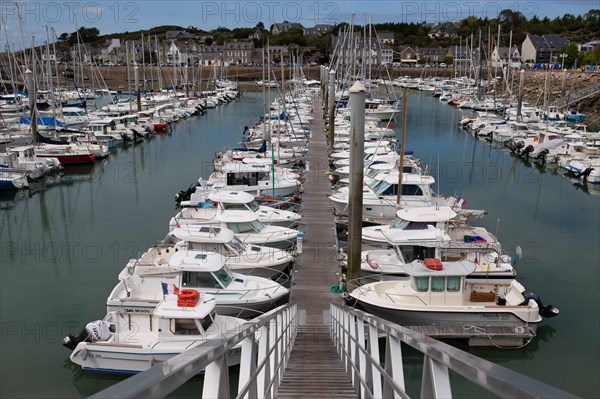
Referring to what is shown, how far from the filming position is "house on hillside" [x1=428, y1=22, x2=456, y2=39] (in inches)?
6772

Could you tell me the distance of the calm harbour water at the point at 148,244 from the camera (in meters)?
14.1

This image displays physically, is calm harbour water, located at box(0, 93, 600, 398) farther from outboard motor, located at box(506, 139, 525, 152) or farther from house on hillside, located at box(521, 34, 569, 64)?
house on hillside, located at box(521, 34, 569, 64)

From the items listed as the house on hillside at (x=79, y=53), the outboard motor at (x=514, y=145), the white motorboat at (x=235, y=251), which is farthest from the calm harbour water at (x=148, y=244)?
the house on hillside at (x=79, y=53)

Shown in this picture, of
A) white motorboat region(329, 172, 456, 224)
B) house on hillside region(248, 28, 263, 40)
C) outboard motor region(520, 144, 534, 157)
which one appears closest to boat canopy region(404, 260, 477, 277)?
white motorboat region(329, 172, 456, 224)

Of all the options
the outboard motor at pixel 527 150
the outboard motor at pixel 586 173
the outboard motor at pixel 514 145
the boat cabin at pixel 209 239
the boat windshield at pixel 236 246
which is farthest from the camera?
the outboard motor at pixel 514 145

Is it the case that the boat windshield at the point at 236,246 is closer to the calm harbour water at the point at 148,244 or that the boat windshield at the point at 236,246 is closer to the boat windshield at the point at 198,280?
the boat windshield at the point at 198,280

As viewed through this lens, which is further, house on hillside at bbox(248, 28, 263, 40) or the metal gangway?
house on hillside at bbox(248, 28, 263, 40)

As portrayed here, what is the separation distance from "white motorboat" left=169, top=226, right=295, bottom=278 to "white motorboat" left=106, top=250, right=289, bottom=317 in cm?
125

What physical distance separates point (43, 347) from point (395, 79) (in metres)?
123

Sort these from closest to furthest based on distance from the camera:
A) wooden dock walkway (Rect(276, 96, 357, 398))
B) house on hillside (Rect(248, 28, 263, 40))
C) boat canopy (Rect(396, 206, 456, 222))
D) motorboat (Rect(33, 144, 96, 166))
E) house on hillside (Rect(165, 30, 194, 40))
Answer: wooden dock walkway (Rect(276, 96, 357, 398))
boat canopy (Rect(396, 206, 456, 222))
motorboat (Rect(33, 144, 96, 166))
house on hillside (Rect(248, 28, 263, 40))
house on hillside (Rect(165, 30, 194, 40))

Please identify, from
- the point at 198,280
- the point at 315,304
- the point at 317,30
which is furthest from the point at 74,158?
the point at 317,30

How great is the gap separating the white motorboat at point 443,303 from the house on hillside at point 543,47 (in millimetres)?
118136

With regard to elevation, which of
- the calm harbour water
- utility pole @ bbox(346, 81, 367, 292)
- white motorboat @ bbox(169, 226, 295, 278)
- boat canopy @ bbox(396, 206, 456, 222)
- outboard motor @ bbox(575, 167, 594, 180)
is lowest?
the calm harbour water

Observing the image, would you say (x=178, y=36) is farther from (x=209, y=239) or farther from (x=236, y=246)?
(x=209, y=239)
